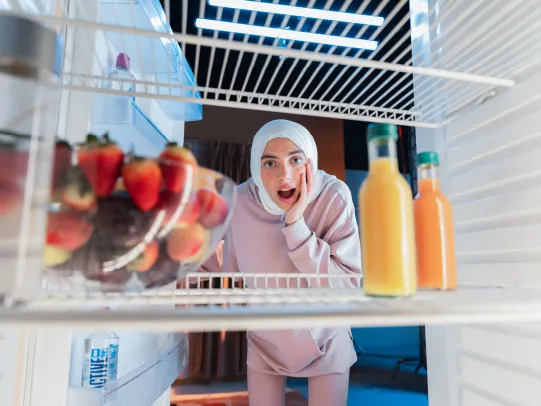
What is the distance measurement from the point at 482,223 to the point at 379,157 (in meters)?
0.35

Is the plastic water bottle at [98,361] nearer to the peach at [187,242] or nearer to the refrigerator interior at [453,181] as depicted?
the refrigerator interior at [453,181]

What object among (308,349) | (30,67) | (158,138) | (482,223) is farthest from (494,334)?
(158,138)

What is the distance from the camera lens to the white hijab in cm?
131

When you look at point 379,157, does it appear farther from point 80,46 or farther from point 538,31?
point 80,46


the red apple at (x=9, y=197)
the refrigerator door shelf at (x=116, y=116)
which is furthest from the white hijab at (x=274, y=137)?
the red apple at (x=9, y=197)

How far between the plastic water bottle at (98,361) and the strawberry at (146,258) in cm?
46

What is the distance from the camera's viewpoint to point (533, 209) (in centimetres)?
60

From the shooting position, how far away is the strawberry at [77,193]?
1.34 ft

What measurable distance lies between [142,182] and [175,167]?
4 centimetres

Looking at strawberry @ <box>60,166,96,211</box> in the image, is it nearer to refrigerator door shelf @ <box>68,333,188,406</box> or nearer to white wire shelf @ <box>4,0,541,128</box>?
white wire shelf @ <box>4,0,541,128</box>

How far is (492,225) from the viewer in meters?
0.69

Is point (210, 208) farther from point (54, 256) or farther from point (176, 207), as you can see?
point (54, 256)

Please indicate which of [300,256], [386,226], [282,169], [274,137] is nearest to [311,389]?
[300,256]

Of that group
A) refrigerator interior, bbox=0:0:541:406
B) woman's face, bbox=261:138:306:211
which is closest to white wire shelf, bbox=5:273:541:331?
refrigerator interior, bbox=0:0:541:406
